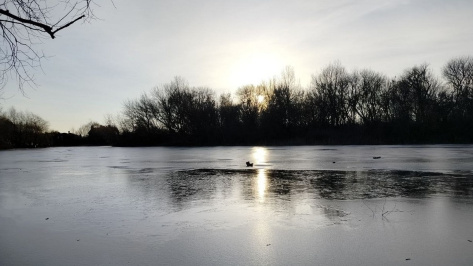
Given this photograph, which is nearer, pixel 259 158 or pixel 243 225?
pixel 243 225

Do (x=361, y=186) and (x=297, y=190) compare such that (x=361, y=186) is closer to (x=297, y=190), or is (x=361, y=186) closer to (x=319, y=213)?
(x=297, y=190)

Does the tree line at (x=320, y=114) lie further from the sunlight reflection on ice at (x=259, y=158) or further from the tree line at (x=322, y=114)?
the sunlight reflection on ice at (x=259, y=158)

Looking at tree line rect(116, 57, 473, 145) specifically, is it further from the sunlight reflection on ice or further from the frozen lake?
the frozen lake

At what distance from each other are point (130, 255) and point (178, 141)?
2122 inches

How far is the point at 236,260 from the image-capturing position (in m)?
3.79

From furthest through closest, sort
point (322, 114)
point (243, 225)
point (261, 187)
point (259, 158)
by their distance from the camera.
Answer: point (322, 114) < point (259, 158) < point (261, 187) < point (243, 225)

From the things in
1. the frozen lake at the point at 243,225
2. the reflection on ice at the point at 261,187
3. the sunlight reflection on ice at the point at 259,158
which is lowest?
the frozen lake at the point at 243,225

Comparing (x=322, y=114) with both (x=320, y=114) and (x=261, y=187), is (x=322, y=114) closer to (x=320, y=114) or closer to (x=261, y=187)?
(x=320, y=114)

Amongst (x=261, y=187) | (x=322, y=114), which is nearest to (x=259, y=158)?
(x=261, y=187)

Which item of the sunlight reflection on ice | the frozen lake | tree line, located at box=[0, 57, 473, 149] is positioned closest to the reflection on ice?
the frozen lake

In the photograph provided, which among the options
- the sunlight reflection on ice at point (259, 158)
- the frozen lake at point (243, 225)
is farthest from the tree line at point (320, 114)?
the frozen lake at point (243, 225)

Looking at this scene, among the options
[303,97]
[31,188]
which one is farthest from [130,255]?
[303,97]

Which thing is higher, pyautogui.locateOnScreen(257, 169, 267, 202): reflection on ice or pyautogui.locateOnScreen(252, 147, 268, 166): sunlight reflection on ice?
pyautogui.locateOnScreen(252, 147, 268, 166): sunlight reflection on ice

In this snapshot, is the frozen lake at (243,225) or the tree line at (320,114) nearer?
the frozen lake at (243,225)
